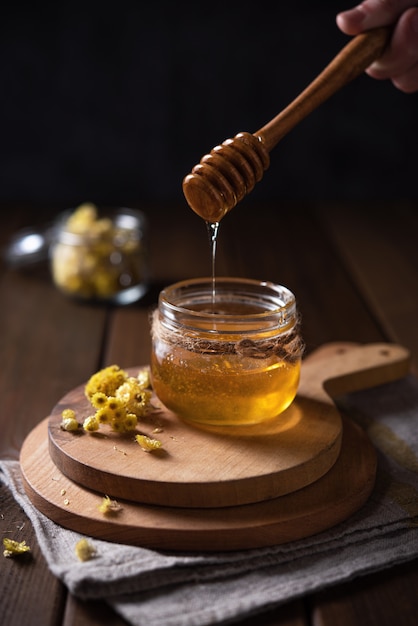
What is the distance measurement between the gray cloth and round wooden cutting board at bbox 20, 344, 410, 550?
0.06ft

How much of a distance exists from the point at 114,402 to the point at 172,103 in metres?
2.09

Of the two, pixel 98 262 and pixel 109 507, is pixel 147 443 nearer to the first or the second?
pixel 109 507

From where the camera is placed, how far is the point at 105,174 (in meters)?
3.21

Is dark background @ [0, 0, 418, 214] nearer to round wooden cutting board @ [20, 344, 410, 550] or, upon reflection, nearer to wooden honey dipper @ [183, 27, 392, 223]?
wooden honey dipper @ [183, 27, 392, 223]

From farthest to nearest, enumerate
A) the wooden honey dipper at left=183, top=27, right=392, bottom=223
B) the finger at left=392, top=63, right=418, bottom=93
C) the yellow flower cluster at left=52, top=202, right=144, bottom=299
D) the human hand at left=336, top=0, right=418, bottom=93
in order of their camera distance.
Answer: the yellow flower cluster at left=52, top=202, right=144, bottom=299 → the finger at left=392, top=63, right=418, bottom=93 → the human hand at left=336, top=0, right=418, bottom=93 → the wooden honey dipper at left=183, top=27, right=392, bottom=223

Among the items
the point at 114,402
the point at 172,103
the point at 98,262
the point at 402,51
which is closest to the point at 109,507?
the point at 114,402

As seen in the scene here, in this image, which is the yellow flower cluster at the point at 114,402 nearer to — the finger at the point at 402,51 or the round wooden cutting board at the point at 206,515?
the round wooden cutting board at the point at 206,515

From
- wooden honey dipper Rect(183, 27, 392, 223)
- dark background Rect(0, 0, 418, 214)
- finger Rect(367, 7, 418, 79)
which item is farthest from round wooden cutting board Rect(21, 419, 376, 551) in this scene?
dark background Rect(0, 0, 418, 214)

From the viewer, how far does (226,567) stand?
3.44 ft

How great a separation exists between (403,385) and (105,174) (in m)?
1.90

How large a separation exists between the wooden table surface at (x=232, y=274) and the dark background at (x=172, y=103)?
182 mm

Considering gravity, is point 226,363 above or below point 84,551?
above

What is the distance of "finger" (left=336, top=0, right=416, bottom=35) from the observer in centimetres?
145

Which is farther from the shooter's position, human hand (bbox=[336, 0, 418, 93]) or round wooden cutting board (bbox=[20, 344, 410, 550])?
human hand (bbox=[336, 0, 418, 93])
